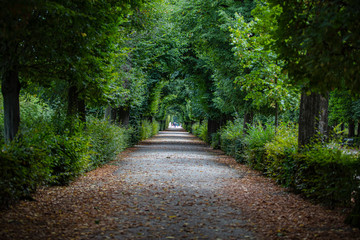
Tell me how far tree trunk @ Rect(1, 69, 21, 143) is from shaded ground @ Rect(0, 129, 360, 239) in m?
1.60

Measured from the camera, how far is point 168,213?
276 inches

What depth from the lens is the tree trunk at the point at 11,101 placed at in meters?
8.19

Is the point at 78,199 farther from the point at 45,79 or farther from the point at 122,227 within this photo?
the point at 45,79

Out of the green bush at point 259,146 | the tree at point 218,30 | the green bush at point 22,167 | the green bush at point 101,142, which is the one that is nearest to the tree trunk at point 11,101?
the green bush at point 22,167

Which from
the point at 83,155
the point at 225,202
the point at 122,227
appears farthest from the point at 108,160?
the point at 122,227

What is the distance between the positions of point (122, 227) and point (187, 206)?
200 cm

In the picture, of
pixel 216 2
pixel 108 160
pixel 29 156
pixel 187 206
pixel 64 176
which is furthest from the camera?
pixel 216 2

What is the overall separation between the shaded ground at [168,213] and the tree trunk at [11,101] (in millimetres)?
1599

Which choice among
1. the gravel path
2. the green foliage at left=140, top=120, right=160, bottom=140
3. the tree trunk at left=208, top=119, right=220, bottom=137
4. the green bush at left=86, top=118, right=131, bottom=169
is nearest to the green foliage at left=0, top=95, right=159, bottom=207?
the green bush at left=86, top=118, right=131, bottom=169

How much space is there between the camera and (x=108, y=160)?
1581 centimetres

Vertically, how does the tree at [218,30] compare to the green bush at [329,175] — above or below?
above

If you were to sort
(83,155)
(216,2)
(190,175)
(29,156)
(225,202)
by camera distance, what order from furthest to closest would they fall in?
Result: 1. (216,2)
2. (190,175)
3. (83,155)
4. (225,202)
5. (29,156)

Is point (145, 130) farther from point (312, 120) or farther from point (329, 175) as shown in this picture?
point (329, 175)

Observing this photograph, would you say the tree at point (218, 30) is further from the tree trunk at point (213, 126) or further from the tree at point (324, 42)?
the tree trunk at point (213, 126)
